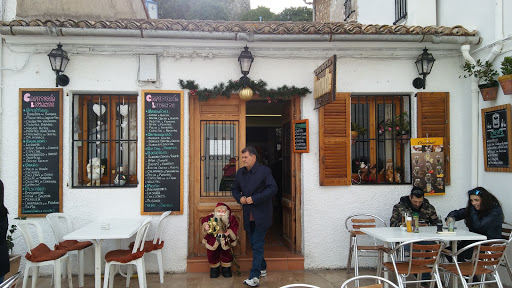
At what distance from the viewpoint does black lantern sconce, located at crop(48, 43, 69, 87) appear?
5.31 m

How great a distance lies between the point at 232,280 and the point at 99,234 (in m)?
1.98

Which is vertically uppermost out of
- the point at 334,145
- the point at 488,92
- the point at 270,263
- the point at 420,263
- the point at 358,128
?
the point at 488,92

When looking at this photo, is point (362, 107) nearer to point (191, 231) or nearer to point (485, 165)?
point (485, 165)

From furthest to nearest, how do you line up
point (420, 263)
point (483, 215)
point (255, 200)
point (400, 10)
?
point (400, 10) < point (255, 200) < point (483, 215) < point (420, 263)

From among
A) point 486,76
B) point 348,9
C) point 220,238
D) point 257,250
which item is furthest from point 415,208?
point 348,9

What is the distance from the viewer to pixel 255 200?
5.08 meters

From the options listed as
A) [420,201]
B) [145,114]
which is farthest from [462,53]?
[145,114]

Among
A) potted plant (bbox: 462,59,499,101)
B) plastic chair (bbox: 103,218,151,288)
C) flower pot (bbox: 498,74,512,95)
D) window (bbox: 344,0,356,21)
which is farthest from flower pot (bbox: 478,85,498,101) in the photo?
window (bbox: 344,0,356,21)

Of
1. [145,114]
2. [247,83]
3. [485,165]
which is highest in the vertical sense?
[247,83]

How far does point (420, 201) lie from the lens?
5289 millimetres

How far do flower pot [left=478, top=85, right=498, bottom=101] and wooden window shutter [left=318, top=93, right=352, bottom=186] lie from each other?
1.97 meters

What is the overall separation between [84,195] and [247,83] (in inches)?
117

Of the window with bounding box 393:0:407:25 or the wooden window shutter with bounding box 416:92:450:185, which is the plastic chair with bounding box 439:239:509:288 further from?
the window with bounding box 393:0:407:25

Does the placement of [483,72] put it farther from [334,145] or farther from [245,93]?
[245,93]
